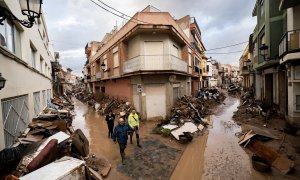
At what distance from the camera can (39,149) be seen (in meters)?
4.44

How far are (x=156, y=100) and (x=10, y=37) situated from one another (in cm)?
945

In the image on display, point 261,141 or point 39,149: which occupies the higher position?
point 39,149

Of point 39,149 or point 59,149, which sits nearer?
point 39,149

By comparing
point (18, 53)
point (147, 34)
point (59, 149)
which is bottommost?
point (59, 149)

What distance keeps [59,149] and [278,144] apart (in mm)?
8889

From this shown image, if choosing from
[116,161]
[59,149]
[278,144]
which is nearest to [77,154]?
[59,149]

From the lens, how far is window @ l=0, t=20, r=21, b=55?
511 cm

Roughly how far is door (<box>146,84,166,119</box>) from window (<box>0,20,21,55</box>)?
8.39m

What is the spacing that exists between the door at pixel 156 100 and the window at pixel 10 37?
8388 mm

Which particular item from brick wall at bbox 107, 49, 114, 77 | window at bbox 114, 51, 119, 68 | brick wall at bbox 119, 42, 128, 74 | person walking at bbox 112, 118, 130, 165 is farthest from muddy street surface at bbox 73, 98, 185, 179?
brick wall at bbox 107, 49, 114, 77

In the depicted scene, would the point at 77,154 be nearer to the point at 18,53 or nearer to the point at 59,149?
the point at 59,149

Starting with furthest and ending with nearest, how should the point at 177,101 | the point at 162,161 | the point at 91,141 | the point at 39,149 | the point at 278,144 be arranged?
the point at 177,101 < the point at 91,141 < the point at 278,144 < the point at 162,161 < the point at 39,149

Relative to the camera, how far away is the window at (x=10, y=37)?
511cm

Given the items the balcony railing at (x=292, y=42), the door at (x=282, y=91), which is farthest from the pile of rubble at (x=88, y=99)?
the balcony railing at (x=292, y=42)
